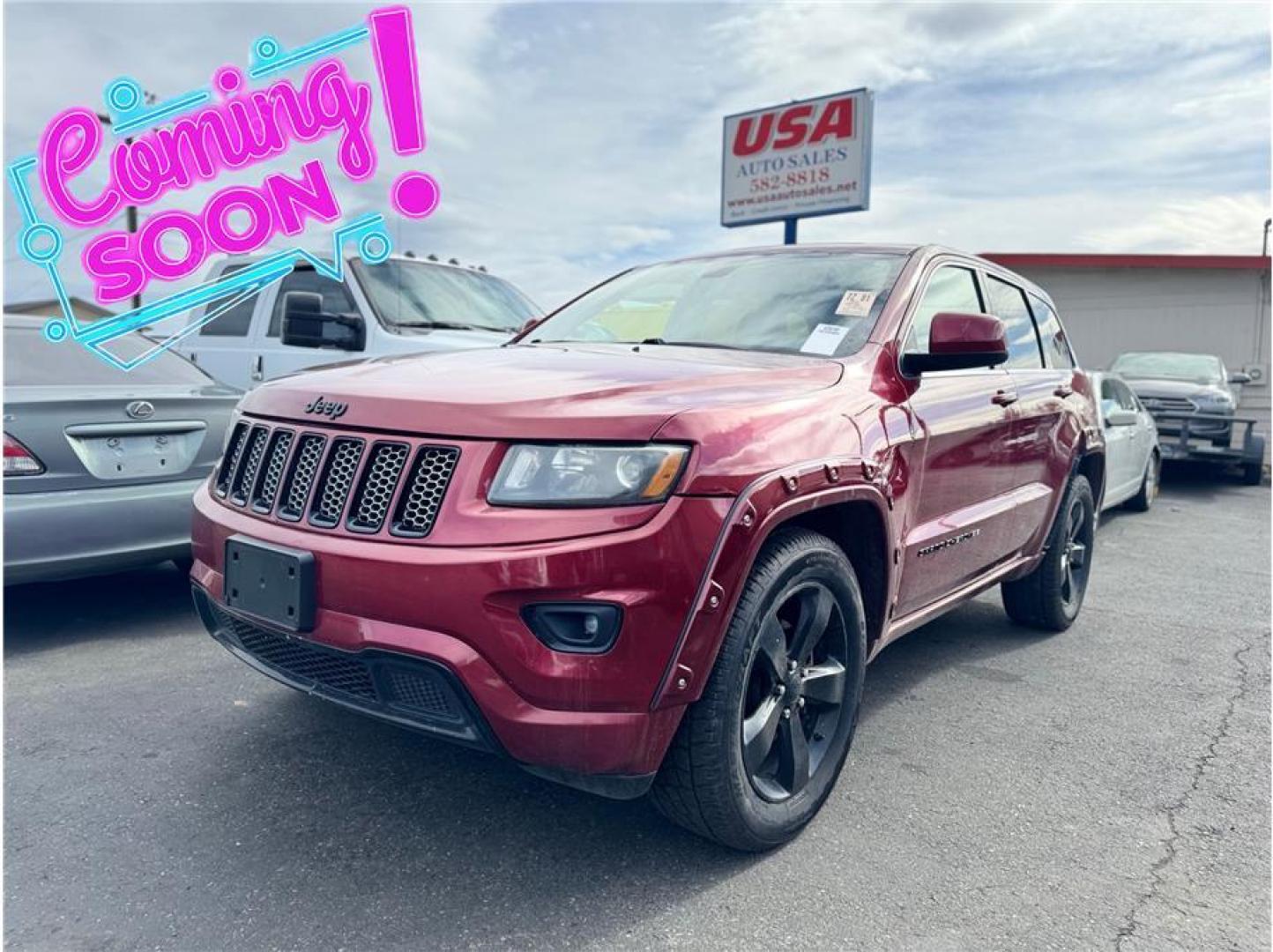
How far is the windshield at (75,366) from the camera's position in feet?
13.7

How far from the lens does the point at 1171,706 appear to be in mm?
3703

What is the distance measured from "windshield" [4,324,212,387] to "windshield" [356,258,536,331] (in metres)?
1.86

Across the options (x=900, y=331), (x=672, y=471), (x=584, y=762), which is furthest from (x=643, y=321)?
(x=584, y=762)

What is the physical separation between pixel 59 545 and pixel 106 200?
10.7ft

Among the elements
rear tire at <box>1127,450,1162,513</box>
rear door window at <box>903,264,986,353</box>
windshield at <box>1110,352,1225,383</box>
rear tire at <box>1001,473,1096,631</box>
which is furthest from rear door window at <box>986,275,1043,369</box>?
windshield at <box>1110,352,1225,383</box>

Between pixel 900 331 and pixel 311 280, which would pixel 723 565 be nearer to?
pixel 900 331

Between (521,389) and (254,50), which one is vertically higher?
(254,50)

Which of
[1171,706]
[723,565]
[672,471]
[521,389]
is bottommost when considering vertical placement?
[1171,706]

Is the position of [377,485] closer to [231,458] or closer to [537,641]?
[537,641]

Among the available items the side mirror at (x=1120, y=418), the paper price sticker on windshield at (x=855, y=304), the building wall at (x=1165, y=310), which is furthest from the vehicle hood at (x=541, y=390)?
the building wall at (x=1165, y=310)

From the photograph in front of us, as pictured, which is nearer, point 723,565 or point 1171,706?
point 723,565

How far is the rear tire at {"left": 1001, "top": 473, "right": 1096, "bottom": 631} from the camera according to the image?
173 inches

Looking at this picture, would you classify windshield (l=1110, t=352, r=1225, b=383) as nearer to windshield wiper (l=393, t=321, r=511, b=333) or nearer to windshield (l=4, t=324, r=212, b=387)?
windshield wiper (l=393, t=321, r=511, b=333)

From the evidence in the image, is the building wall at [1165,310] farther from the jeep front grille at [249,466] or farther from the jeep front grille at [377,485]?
the jeep front grille at [377,485]
